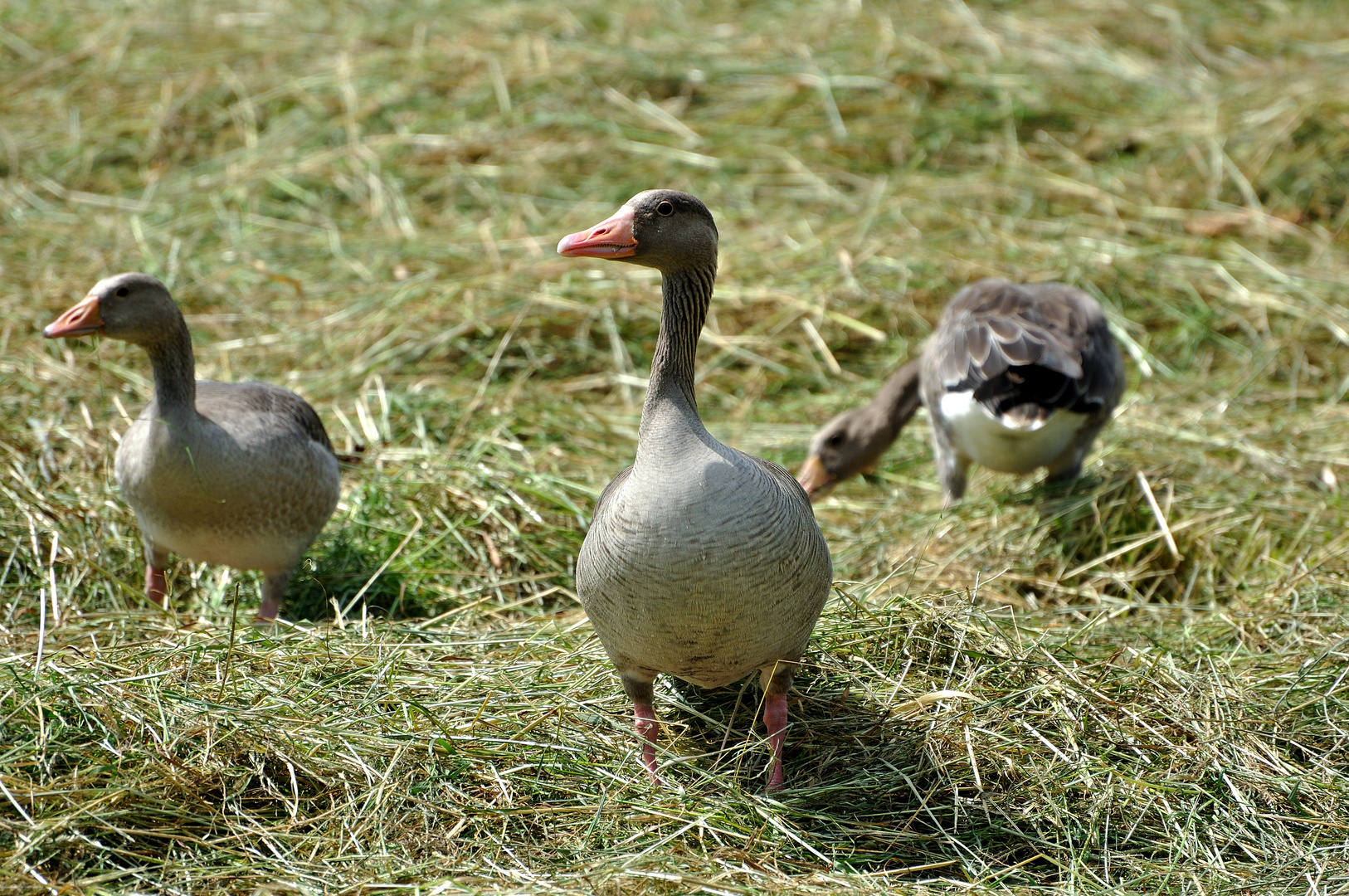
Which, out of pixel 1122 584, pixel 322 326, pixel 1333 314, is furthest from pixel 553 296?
pixel 1333 314

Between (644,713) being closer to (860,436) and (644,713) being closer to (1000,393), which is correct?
(1000,393)

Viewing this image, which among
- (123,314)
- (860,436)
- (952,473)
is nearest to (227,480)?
(123,314)

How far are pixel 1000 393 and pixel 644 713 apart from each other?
8.83ft

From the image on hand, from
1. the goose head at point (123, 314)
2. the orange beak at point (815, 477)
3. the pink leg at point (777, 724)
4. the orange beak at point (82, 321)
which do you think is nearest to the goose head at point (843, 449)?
the orange beak at point (815, 477)

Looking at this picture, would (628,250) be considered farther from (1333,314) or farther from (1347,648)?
(1333,314)

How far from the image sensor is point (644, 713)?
3982 millimetres

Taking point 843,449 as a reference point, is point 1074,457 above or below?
above

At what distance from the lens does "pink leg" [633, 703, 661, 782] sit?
12.7 feet

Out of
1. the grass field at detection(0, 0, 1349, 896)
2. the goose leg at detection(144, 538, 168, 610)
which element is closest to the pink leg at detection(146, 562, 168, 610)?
the goose leg at detection(144, 538, 168, 610)

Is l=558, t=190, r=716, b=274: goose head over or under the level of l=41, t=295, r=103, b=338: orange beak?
over

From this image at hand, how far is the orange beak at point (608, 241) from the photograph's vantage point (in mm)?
3605

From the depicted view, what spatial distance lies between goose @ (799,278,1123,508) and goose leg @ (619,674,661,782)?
8.36 feet

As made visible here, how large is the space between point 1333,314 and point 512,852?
6.36 meters

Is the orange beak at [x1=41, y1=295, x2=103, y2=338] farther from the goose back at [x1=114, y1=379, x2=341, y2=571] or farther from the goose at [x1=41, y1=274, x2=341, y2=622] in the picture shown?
the goose back at [x1=114, y1=379, x2=341, y2=571]
